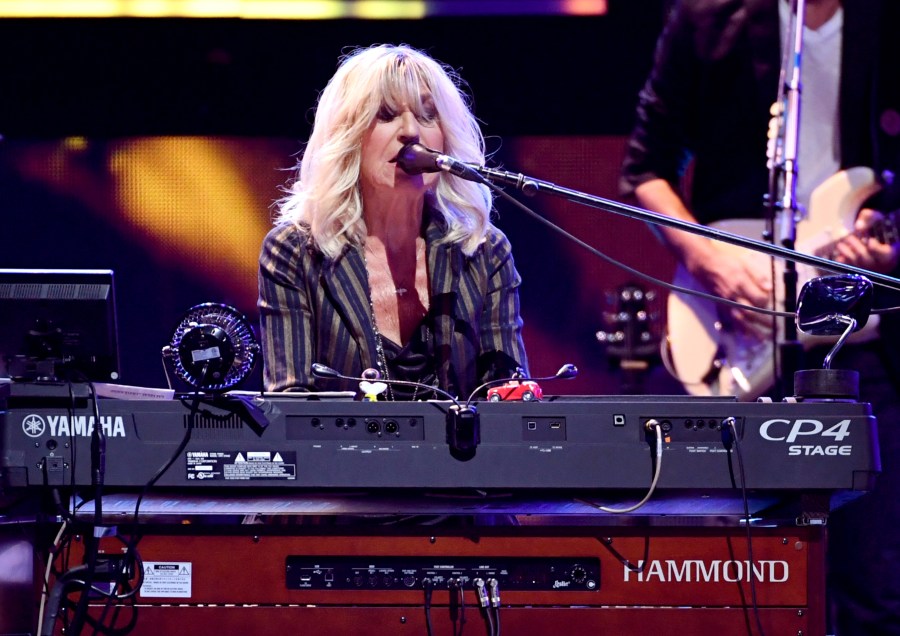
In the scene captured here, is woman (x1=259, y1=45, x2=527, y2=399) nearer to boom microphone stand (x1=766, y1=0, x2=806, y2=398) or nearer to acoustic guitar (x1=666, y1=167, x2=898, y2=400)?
boom microphone stand (x1=766, y1=0, x2=806, y2=398)

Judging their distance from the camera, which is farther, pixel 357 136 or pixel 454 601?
pixel 357 136

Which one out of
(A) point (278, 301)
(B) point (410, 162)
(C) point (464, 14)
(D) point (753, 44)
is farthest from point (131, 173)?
(B) point (410, 162)

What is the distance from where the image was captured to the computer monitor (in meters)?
1.77

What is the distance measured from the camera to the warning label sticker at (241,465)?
1723 mm

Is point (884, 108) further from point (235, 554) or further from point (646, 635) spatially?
point (235, 554)

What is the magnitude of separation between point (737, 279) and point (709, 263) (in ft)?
0.37

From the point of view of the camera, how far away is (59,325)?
1.79m

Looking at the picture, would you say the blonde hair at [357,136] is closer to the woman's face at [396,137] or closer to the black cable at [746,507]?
the woman's face at [396,137]

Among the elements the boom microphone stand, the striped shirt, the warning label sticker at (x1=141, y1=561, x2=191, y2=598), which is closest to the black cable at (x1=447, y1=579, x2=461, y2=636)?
the warning label sticker at (x1=141, y1=561, x2=191, y2=598)

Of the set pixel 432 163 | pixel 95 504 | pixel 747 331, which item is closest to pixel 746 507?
pixel 432 163

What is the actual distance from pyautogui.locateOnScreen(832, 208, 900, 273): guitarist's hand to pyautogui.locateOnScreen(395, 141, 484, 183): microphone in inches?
69.5

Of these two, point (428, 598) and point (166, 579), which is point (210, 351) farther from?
point (428, 598)

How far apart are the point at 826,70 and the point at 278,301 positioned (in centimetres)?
198

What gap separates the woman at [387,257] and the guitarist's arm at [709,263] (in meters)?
0.84
